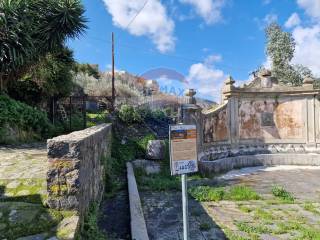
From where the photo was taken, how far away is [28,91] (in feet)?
36.4

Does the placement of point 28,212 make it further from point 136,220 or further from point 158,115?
point 158,115

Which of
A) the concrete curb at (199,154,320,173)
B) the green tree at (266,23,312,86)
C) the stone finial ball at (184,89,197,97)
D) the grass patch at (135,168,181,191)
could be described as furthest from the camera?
the green tree at (266,23,312,86)

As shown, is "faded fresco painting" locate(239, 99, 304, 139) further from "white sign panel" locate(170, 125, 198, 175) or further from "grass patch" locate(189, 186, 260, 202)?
"white sign panel" locate(170, 125, 198, 175)

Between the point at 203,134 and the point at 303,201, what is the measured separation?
4.61 m

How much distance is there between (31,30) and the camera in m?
9.70

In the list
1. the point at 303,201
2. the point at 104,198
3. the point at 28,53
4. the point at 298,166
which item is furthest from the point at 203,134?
the point at 28,53

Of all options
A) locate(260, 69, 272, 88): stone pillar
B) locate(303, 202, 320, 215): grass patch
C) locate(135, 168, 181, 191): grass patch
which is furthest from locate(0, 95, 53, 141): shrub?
locate(260, 69, 272, 88): stone pillar

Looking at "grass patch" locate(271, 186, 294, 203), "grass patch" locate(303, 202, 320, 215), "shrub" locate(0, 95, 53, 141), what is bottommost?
"grass patch" locate(303, 202, 320, 215)

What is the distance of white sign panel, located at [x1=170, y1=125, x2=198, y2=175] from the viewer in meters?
2.73

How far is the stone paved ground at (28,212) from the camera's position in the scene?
2.46 metres

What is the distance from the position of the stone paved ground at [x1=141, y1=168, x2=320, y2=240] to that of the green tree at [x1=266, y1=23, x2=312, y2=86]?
19.4 m

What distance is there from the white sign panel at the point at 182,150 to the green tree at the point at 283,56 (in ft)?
78.0

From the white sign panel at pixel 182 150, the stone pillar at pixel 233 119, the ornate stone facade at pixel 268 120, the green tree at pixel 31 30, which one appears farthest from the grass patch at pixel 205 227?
the green tree at pixel 31 30

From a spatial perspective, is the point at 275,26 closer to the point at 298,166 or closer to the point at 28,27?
the point at 298,166
